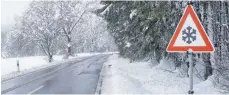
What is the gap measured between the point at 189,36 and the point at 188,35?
3cm

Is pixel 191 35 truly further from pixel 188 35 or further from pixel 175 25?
pixel 175 25

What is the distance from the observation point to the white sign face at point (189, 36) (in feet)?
22.2

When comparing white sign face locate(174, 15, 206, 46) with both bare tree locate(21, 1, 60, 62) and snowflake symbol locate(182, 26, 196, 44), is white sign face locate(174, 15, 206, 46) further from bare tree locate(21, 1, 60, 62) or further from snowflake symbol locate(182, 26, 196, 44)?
bare tree locate(21, 1, 60, 62)

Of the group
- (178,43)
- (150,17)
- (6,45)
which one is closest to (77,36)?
(6,45)

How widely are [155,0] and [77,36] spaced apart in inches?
3146

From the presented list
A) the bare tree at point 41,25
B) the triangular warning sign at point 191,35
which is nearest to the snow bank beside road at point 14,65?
the bare tree at point 41,25

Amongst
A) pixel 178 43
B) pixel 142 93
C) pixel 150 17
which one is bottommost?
pixel 142 93

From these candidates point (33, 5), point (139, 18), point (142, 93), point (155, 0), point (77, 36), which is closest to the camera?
point (142, 93)

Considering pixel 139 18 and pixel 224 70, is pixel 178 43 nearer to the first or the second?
pixel 224 70

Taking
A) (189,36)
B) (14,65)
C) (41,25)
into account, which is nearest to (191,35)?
(189,36)

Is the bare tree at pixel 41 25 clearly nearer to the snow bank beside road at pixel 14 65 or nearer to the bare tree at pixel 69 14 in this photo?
the snow bank beside road at pixel 14 65

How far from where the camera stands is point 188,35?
6844 millimetres

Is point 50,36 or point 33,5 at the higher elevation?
Result: point 33,5

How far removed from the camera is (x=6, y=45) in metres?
107
